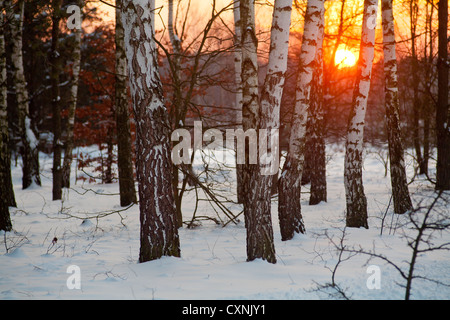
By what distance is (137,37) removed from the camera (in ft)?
15.5

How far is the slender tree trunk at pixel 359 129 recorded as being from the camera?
729cm

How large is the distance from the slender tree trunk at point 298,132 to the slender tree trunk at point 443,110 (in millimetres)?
5726

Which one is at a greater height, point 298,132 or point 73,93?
point 73,93

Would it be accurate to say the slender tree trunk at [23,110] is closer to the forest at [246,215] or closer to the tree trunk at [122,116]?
the forest at [246,215]

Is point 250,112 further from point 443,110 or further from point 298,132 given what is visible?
point 443,110

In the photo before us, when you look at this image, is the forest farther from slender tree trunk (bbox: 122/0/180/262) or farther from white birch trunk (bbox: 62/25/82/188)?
white birch trunk (bbox: 62/25/82/188)

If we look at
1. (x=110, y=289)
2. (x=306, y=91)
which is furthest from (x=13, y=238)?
(x=306, y=91)

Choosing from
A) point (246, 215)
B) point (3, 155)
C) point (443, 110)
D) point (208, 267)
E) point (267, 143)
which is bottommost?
point (208, 267)

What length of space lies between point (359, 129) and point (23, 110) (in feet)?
35.2

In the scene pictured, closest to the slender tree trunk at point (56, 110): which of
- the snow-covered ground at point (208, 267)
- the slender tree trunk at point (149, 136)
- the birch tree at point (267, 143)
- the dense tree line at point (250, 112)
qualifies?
the dense tree line at point (250, 112)

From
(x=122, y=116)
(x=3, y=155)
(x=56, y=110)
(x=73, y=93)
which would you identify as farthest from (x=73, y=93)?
(x=3, y=155)

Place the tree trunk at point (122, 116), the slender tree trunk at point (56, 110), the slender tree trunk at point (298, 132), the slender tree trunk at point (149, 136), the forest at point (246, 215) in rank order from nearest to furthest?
the forest at point (246, 215) → the slender tree trunk at point (149, 136) → the slender tree trunk at point (298, 132) → the tree trunk at point (122, 116) → the slender tree trunk at point (56, 110)

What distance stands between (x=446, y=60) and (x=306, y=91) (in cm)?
622

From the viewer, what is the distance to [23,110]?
1288 centimetres
